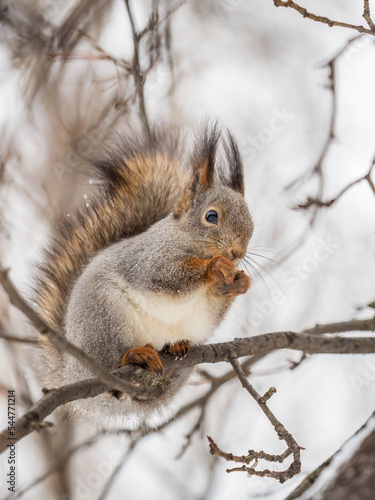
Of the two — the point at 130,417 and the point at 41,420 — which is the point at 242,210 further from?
the point at 41,420

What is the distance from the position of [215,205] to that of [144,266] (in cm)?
34

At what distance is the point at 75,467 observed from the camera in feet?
11.6

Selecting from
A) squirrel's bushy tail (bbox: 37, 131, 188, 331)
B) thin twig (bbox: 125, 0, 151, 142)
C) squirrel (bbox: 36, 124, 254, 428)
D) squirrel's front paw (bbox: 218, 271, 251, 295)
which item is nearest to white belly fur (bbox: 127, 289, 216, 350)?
squirrel (bbox: 36, 124, 254, 428)

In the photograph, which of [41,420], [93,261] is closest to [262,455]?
[41,420]

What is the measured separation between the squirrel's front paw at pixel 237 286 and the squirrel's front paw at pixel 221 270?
19 millimetres

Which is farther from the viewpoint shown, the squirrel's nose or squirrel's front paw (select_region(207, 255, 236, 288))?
the squirrel's nose

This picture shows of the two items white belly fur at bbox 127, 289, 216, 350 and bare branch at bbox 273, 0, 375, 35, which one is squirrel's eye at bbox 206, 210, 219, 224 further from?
bare branch at bbox 273, 0, 375, 35

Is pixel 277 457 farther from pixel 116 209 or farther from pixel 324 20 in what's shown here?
pixel 116 209

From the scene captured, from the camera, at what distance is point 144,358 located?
195 cm

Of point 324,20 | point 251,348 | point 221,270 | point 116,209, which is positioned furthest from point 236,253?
point 324,20

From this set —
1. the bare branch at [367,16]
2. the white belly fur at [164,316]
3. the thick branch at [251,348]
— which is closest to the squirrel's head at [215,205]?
the white belly fur at [164,316]

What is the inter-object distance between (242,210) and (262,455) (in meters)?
0.92

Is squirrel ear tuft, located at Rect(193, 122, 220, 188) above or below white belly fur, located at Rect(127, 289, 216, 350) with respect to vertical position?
above

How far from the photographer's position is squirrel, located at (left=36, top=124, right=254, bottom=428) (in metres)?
2.07
